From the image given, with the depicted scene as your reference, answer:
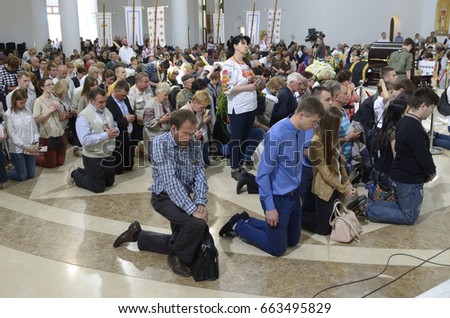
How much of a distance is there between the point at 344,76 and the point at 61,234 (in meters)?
4.56

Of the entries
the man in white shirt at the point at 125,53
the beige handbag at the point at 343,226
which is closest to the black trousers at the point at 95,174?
the beige handbag at the point at 343,226

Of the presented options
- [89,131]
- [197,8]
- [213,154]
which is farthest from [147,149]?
[197,8]

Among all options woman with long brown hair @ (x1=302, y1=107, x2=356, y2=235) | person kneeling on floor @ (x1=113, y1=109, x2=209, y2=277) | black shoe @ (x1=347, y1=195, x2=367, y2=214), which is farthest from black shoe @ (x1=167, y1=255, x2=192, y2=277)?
black shoe @ (x1=347, y1=195, x2=367, y2=214)

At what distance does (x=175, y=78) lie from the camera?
434 inches

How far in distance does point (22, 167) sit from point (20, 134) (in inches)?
18.9

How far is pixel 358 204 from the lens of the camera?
5.75m

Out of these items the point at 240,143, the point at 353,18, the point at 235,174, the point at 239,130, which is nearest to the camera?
the point at 239,130

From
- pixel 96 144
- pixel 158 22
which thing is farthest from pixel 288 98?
pixel 158 22

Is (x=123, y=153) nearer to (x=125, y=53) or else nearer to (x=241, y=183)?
(x=241, y=183)

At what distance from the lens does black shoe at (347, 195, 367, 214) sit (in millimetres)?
5730

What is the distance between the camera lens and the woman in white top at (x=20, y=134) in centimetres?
698

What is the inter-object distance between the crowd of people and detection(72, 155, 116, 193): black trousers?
0.02 meters

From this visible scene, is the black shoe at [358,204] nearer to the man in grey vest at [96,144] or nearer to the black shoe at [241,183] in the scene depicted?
the black shoe at [241,183]

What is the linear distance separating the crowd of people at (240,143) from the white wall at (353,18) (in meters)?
22.1
